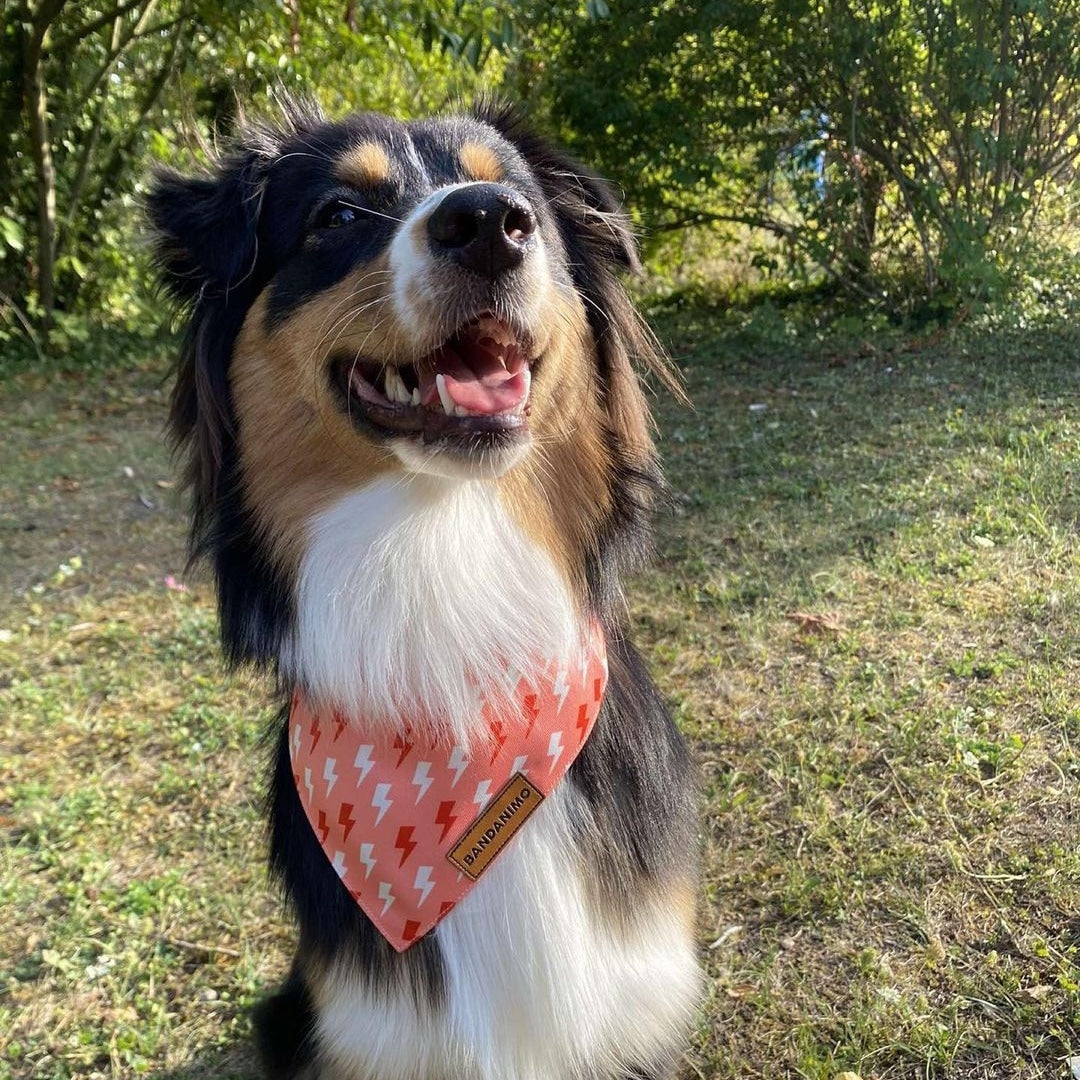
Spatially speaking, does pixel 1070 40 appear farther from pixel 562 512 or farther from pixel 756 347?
pixel 562 512

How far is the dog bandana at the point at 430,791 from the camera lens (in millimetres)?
1713

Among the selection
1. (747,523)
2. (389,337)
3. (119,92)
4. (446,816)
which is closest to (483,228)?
(389,337)

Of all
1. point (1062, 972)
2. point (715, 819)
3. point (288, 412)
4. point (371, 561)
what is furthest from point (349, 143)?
point (1062, 972)

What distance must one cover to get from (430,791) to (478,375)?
84cm

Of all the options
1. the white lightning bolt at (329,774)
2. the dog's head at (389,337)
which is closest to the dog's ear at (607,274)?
the dog's head at (389,337)

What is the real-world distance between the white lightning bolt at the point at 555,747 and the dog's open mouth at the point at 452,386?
0.60 m

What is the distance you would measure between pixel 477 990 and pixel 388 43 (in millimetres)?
7652

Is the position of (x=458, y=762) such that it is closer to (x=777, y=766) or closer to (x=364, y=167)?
(x=364, y=167)

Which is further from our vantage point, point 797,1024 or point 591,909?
point 797,1024

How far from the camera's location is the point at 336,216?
187 cm

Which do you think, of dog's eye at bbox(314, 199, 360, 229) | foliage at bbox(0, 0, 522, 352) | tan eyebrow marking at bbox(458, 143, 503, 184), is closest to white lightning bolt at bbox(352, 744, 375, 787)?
dog's eye at bbox(314, 199, 360, 229)

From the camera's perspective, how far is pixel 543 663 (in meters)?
1.82

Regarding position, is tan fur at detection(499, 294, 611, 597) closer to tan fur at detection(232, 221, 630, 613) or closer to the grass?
tan fur at detection(232, 221, 630, 613)

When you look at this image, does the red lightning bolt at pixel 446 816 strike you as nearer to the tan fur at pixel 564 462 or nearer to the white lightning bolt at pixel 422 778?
the white lightning bolt at pixel 422 778
